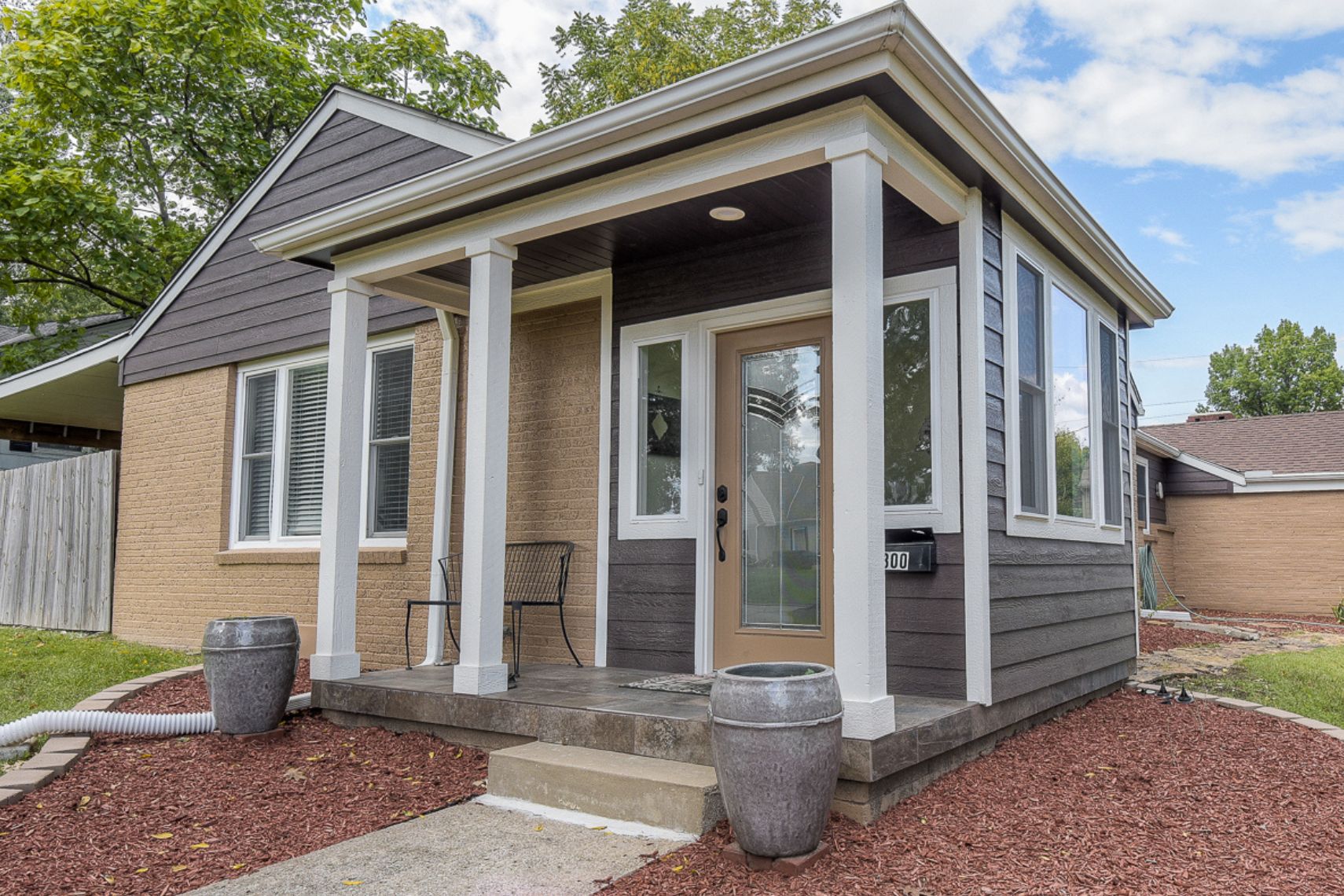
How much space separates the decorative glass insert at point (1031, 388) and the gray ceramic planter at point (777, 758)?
2.20 m

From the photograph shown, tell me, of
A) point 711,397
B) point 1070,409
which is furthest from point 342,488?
point 1070,409

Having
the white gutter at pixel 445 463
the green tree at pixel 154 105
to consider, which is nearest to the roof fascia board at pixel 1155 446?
the white gutter at pixel 445 463

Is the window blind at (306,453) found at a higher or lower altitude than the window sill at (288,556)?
higher

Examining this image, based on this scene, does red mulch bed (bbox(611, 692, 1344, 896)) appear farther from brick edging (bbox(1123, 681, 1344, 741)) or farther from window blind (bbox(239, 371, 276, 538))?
window blind (bbox(239, 371, 276, 538))

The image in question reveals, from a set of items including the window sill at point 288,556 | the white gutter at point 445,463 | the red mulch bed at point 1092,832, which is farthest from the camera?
the window sill at point 288,556

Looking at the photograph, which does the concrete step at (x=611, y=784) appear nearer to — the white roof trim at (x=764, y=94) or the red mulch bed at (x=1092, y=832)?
the red mulch bed at (x=1092, y=832)

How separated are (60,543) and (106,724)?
Answer: 20.7 ft

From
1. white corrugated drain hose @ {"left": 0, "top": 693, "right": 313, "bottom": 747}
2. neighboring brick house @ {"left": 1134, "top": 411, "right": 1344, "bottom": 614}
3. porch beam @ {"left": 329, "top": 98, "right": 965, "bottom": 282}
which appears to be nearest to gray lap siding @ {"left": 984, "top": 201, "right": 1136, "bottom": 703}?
porch beam @ {"left": 329, "top": 98, "right": 965, "bottom": 282}

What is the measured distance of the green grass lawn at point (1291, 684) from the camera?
19.7 feet

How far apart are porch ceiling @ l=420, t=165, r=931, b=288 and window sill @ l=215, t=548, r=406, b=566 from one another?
202 cm

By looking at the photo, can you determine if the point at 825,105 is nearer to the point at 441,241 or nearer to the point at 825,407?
the point at 825,407

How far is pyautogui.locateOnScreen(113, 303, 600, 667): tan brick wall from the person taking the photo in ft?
19.6

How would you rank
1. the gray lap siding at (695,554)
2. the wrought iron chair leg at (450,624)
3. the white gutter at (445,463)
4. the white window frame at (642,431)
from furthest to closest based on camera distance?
1. the white gutter at (445,463)
2. the wrought iron chair leg at (450,624)
3. the white window frame at (642,431)
4. the gray lap siding at (695,554)

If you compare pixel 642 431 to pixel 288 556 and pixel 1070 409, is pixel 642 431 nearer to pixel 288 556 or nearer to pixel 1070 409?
pixel 1070 409
